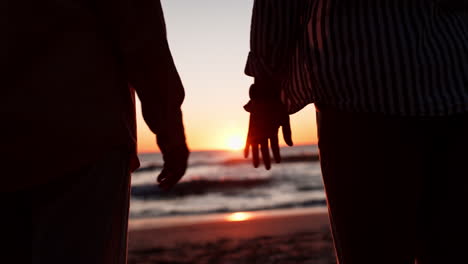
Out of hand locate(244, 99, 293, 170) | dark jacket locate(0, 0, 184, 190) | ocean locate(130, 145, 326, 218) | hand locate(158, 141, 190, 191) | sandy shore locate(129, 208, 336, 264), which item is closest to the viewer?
dark jacket locate(0, 0, 184, 190)

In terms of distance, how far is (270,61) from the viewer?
155 cm

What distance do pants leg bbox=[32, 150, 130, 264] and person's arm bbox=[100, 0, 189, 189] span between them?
0.24m

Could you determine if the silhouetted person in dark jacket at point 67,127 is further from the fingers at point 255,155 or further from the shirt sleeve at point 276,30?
the fingers at point 255,155

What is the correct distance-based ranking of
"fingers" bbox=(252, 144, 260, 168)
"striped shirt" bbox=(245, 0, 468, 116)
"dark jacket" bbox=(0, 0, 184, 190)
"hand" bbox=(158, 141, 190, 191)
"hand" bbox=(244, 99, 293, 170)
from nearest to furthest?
1. "dark jacket" bbox=(0, 0, 184, 190)
2. "striped shirt" bbox=(245, 0, 468, 116)
3. "hand" bbox=(158, 141, 190, 191)
4. "hand" bbox=(244, 99, 293, 170)
5. "fingers" bbox=(252, 144, 260, 168)

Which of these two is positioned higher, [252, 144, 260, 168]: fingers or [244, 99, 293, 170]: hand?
[244, 99, 293, 170]: hand

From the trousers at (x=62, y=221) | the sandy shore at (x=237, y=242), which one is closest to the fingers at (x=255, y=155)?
the trousers at (x=62, y=221)

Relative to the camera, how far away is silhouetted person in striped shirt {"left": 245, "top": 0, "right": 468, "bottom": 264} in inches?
46.2

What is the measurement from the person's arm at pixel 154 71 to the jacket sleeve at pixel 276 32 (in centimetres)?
29

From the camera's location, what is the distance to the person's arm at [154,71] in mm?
1260

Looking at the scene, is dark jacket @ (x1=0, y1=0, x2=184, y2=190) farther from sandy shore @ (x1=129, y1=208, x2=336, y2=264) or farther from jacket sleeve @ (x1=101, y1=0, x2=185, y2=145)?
sandy shore @ (x1=129, y1=208, x2=336, y2=264)

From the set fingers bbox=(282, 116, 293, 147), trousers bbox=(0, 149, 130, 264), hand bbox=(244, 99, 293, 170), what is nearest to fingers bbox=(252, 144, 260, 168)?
hand bbox=(244, 99, 293, 170)

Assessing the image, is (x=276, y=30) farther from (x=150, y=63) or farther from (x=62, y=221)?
(x=62, y=221)

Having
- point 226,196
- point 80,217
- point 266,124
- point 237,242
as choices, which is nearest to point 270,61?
point 266,124

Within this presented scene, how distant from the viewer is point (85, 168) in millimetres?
1139
